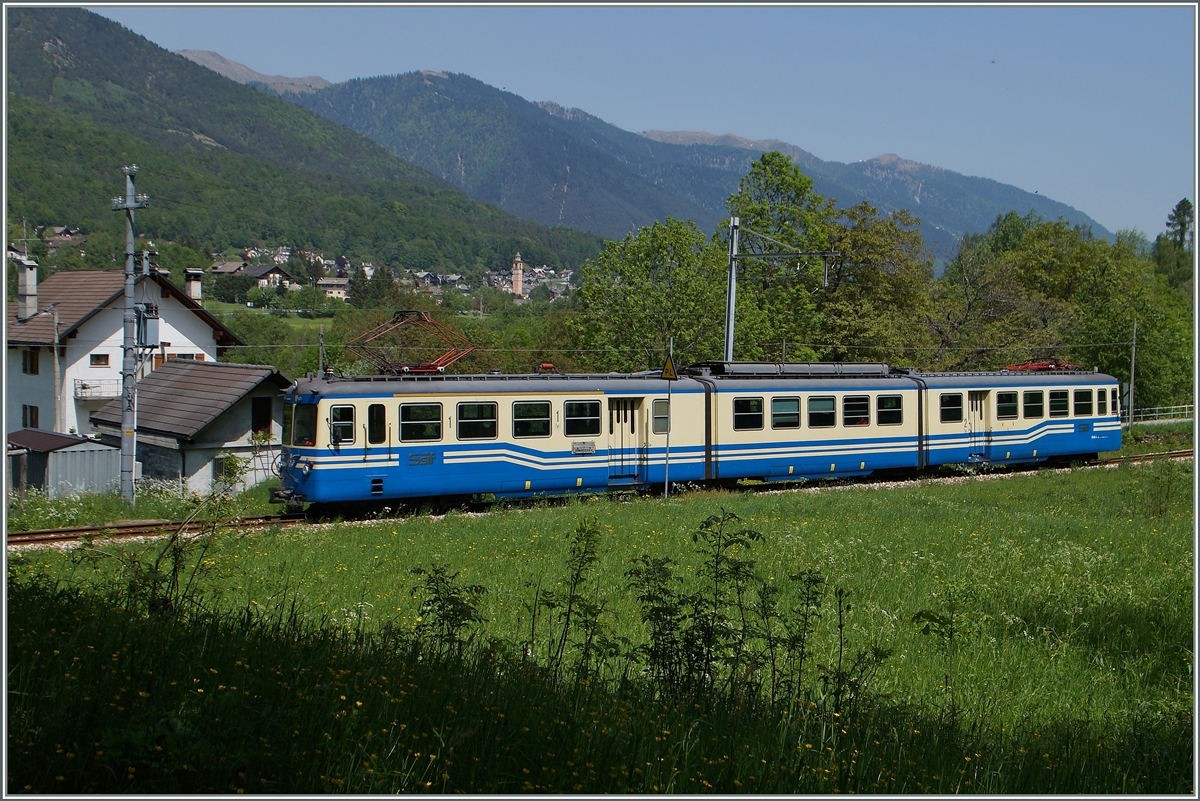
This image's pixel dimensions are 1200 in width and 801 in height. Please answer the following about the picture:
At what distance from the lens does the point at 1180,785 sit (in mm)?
5945

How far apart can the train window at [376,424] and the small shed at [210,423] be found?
1153cm

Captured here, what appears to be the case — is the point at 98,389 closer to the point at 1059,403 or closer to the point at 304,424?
the point at 304,424

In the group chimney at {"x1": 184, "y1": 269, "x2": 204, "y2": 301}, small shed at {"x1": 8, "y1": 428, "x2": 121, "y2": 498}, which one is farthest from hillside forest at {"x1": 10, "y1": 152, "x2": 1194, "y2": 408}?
→ small shed at {"x1": 8, "y1": 428, "x2": 121, "y2": 498}

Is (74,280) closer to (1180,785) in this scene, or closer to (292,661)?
(292,661)

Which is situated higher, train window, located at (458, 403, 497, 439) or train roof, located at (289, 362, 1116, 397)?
train roof, located at (289, 362, 1116, 397)

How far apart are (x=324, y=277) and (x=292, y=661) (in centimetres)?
14465

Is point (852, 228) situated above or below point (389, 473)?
above

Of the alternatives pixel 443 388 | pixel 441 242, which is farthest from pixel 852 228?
pixel 441 242

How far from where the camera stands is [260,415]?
30.6 meters

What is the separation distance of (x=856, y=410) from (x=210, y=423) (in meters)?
18.8

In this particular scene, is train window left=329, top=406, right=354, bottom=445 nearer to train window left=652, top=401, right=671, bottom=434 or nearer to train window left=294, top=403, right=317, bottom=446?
train window left=294, top=403, right=317, bottom=446

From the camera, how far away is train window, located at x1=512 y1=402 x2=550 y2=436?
19.3 meters

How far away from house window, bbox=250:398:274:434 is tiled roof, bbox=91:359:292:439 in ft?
2.45

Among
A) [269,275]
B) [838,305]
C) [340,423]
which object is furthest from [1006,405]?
[269,275]
